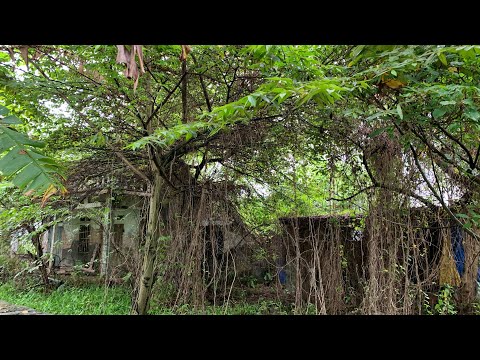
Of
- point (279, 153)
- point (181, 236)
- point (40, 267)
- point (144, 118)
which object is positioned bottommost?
point (40, 267)

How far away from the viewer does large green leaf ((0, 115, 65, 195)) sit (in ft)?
3.66

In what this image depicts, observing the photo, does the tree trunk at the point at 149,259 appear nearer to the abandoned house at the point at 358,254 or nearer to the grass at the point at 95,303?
the grass at the point at 95,303

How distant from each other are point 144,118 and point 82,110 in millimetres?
672

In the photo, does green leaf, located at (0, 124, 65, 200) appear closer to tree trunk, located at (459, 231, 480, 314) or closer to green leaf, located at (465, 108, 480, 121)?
green leaf, located at (465, 108, 480, 121)

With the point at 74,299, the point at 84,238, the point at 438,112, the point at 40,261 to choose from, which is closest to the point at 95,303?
the point at 74,299

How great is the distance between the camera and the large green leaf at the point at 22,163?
1.12 metres

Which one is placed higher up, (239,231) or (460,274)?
(239,231)

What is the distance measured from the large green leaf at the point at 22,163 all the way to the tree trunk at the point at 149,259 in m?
2.47

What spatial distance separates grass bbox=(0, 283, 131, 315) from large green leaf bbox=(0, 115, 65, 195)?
126 inches

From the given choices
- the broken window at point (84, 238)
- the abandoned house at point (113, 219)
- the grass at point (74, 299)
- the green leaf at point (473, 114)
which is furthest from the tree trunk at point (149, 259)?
the broken window at point (84, 238)

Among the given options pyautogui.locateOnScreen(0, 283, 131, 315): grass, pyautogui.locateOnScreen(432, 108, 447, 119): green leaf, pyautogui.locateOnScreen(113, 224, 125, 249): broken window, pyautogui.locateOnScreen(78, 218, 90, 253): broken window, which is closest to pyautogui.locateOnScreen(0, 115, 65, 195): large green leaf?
pyautogui.locateOnScreen(432, 108, 447, 119): green leaf
